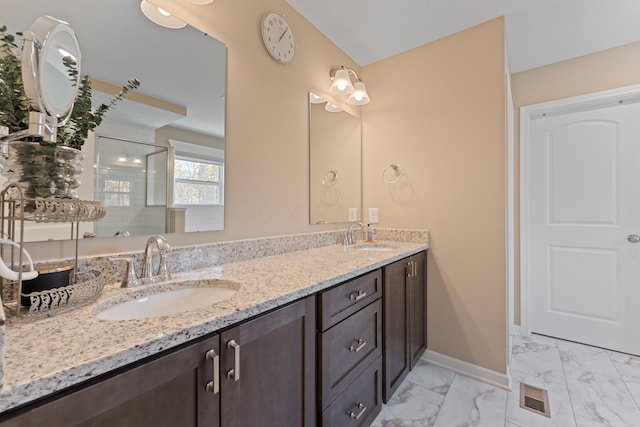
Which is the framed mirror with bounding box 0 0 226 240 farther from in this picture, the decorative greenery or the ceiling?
the ceiling

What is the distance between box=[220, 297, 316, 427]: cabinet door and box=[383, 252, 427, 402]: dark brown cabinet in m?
0.63

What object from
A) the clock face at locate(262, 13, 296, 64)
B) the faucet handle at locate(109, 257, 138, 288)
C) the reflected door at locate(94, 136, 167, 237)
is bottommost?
the faucet handle at locate(109, 257, 138, 288)

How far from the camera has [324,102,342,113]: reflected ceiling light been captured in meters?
2.12

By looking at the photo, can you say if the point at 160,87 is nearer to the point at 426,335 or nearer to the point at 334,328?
the point at 334,328

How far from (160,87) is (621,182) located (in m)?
3.17

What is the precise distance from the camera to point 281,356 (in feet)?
2.98

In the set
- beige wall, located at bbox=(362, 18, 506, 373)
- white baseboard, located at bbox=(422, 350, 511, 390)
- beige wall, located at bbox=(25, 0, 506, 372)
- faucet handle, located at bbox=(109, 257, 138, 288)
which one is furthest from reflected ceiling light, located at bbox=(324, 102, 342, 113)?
white baseboard, located at bbox=(422, 350, 511, 390)

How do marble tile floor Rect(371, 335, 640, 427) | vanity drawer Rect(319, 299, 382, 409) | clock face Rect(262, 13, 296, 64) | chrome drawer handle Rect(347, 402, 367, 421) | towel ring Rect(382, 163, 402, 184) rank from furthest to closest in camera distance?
towel ring Rect(382, 163, 402, 184)
clock face Rect(262, 13, 296, 64)
marble tile floor Rect(371, 335, 640, 427)
chrome drawer handle Rect(347, 402, 367, 421)
vanity drawer Rect(319, 299, 382, 409)

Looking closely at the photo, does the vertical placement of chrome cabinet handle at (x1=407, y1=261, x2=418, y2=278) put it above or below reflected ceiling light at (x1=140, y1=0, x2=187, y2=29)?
below

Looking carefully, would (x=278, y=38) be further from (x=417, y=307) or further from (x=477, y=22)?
(x=417, y=307)

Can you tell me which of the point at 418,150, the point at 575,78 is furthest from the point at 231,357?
the point at 575,78

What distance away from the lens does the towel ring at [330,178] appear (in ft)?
6.84

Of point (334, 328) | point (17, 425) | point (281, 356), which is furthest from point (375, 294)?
point (17, 425)

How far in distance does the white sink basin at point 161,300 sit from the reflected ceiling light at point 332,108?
1536mm
